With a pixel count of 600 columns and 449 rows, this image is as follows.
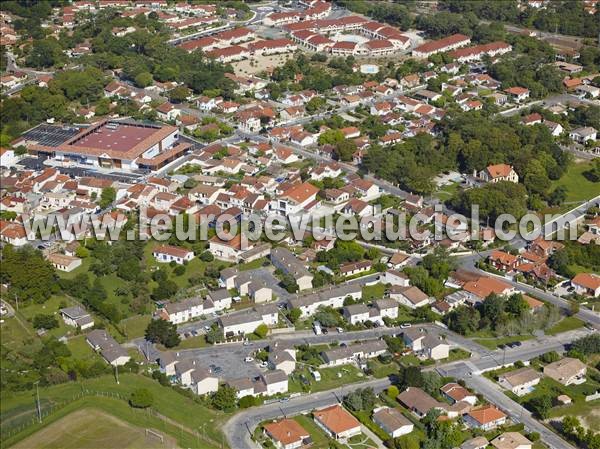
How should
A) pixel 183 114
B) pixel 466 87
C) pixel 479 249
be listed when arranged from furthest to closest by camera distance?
pixel 466 87, pixel 183 114, pixel 479 249

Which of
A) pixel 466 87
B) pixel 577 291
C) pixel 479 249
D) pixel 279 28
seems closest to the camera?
pixel 577 291

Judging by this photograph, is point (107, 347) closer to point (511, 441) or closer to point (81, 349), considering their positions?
point (81, 349)

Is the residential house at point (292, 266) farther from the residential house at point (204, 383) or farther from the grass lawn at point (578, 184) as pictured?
the grass lawn at point (578, 184)

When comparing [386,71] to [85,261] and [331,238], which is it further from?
[85,261]

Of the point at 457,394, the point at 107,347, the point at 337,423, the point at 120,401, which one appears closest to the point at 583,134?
the point at 457,394

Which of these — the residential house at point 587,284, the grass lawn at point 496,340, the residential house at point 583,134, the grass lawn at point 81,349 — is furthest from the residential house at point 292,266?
the residential house at point 583,134

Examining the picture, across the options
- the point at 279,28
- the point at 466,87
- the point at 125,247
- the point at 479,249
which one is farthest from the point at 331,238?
the point at 279,28

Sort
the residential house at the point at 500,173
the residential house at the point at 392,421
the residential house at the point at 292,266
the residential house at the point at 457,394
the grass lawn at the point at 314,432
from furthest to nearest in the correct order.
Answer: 1. the residential house at the point at 500,173
2. the residential house at the point at 292,266
3. the residential house at the point at 457,394
4. the residential house at the point at 392,421
5. the grass lawn at the point at 314,432

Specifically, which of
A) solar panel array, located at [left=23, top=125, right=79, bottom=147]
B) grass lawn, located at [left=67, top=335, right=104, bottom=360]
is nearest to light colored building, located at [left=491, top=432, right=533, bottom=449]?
grass lawn, located at [left=67, top=335, right=104, bottom=360]
